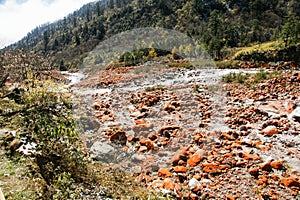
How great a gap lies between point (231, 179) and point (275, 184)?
38.7 inches

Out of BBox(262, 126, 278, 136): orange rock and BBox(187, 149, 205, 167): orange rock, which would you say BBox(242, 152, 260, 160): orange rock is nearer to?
BBox(187, 149, 205, 167): orange rock

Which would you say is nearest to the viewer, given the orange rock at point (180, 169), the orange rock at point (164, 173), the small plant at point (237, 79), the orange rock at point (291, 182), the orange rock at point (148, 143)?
the orange rock at point (291, 182)

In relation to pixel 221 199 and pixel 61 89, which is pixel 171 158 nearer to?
pixel 221 199

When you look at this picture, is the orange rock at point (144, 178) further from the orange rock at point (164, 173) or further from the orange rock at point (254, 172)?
the orange rock at point (254, 172)

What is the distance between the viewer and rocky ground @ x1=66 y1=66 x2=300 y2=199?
633cm

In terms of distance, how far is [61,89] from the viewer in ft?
24.0

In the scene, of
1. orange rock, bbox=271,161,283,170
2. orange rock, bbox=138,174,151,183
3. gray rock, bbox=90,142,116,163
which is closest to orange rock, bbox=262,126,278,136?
orange rock, bbox=271,161,283,170

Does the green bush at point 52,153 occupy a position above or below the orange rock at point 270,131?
above

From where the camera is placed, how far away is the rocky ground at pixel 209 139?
6328mm

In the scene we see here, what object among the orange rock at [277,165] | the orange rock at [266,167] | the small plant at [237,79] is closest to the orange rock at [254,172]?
the orange rock at [266,167]

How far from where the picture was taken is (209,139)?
28.7ft

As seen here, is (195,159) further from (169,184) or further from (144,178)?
(144,178)

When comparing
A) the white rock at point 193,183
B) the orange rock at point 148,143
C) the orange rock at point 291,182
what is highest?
the orange rock at point 148,143

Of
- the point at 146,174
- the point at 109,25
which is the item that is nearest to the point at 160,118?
the point at 146,174
